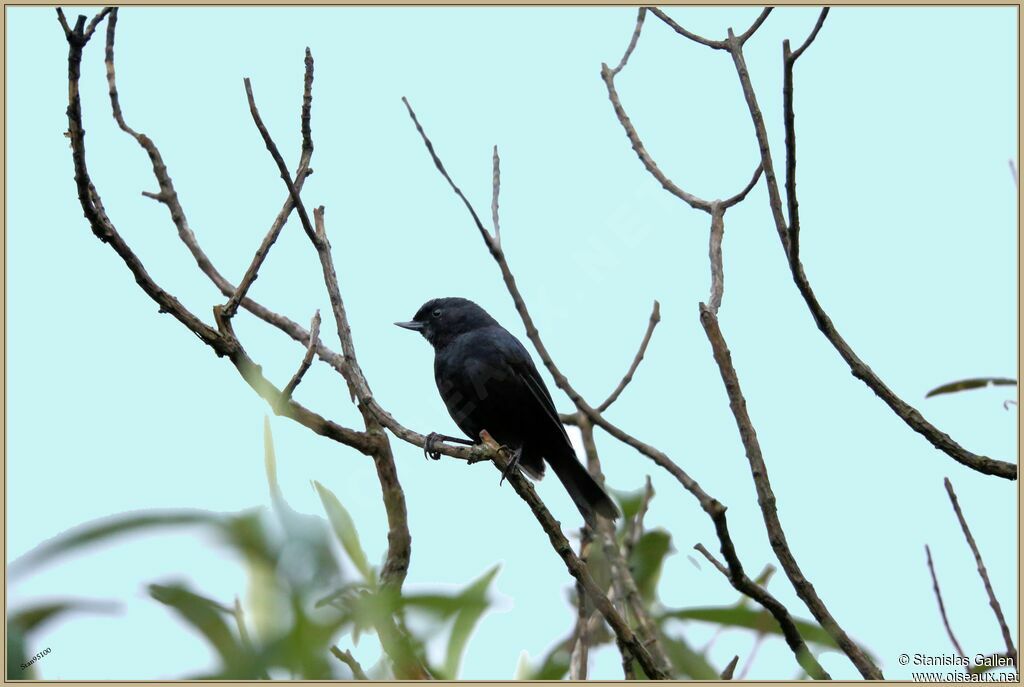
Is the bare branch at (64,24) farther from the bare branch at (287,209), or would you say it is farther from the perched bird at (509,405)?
the perched bird at (509,405)

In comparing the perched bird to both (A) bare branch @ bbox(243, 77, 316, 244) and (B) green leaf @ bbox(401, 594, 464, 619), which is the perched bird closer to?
(A) bare branch @ bbox(243, 77, 316, 244)

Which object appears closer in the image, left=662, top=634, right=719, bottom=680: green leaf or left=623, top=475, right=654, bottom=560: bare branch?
left=662, top=634, right=719, bottom=680: green leaf

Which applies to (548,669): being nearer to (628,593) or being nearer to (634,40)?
(628,593)

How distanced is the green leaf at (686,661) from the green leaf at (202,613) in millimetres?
1729

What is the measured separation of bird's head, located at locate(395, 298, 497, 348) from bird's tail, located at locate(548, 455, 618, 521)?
114 cm

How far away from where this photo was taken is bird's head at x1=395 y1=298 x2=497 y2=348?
6992 mm

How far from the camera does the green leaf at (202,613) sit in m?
1.71

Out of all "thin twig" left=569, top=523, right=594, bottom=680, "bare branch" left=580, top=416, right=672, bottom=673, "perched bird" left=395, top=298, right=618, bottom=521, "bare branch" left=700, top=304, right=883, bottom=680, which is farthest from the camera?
"perched bird" left=395, top=298, right=618, bottom=521

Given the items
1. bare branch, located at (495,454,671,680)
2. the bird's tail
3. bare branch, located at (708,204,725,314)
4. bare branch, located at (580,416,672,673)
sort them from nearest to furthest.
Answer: bare branch, located at (495,454,671,680) < bare branch, located at (580,416,672,673) < bare branch, located at (708,204,725,314) < the bird's tail

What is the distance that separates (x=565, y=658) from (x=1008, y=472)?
1.58 m

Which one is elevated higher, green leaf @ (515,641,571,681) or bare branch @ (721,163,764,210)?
bare branch @ (721,163,764,210)

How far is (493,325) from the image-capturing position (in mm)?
7051

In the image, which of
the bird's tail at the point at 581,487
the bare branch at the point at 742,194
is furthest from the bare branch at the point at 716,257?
the bird's tail at the point at 581,487

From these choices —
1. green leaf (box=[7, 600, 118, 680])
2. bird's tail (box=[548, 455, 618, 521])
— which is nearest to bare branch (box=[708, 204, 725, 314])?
green leaf (box=[7, 600, 118, 680])
